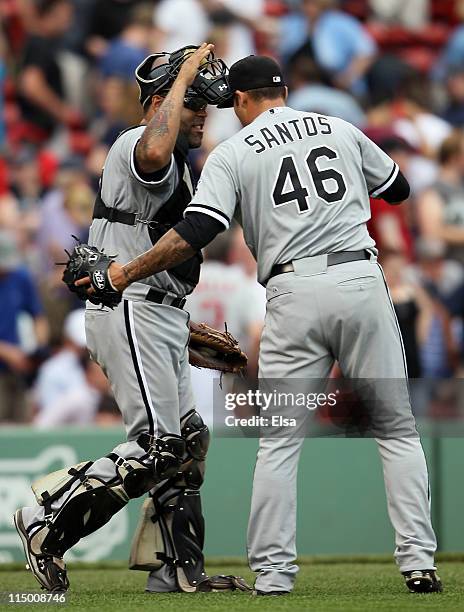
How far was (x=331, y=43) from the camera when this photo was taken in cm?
1376

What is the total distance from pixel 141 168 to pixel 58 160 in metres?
7.32

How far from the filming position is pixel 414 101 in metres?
13.3

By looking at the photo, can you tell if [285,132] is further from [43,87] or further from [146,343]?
[43,87]

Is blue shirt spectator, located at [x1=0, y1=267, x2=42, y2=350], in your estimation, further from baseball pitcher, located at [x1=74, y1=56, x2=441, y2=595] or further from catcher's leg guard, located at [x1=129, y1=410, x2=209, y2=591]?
baseball pitcher, located at [x1=74, y1=56, x2=441, y2=595]

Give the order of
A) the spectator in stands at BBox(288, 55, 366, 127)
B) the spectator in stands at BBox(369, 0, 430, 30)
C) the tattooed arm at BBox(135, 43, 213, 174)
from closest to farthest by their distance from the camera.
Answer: the tattooed arm at BBox(135, 43, 213, 174)
the spectator in stands at BBox(288, 55, 366, 127)
the spectator in stands at BBox(369, 0, 430, 30)

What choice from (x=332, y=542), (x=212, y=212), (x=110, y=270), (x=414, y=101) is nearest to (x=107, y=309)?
(x=110, y=270)

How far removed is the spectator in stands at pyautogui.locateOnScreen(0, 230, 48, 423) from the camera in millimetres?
9828

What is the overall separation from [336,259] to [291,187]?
0.35m

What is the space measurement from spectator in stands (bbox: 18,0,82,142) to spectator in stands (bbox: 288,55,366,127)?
2.23 m

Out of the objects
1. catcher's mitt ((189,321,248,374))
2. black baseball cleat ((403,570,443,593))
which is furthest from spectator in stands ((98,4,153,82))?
black baseball cleat ((403,570,443,593))

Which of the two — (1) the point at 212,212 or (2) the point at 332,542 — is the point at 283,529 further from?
(2) the point at 332,542

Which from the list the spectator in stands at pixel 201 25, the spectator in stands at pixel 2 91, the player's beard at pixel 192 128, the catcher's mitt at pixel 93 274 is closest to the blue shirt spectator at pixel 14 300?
the spectator in stands at pixel 2 91

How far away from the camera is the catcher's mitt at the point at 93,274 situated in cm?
541

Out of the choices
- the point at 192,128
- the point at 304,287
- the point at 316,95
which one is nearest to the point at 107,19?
the point at 316,95
